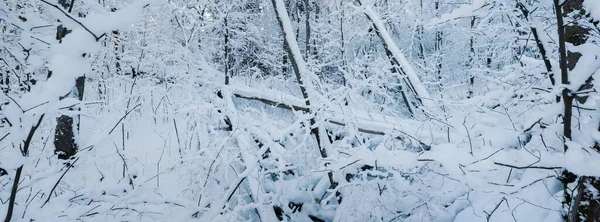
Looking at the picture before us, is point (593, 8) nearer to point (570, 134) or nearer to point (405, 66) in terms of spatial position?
point (570, 134)

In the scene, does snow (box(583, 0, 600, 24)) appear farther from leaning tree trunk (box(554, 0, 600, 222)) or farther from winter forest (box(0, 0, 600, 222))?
leaning tree trunk (box(554, 0, 600, 222))

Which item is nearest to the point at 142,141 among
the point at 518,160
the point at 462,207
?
the point at 462,207

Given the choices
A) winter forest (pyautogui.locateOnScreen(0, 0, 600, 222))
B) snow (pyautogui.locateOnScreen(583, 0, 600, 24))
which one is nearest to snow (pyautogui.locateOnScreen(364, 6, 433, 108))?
winter forest (pyautogui.locateOnScreen(0, 0, 600, 222))

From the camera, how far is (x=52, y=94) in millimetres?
1208

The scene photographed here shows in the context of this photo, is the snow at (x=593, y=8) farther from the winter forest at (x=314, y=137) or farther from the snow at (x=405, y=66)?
the snow at (x=405, y=66)

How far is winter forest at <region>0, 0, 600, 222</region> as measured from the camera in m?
1.75

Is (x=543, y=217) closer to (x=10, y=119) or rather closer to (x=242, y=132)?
(x=242, y=132)

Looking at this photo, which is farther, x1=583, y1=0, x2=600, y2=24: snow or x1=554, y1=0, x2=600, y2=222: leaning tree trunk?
x1=554, y1=0, x2=600, y2=222: leaning tree trunk

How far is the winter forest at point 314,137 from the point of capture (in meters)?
1.75

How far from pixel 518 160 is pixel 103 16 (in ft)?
7.41

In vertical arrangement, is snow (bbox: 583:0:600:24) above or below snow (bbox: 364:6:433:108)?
above

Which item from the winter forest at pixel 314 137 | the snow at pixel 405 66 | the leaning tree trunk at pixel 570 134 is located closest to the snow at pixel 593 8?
the winter forest at pixel 314 137

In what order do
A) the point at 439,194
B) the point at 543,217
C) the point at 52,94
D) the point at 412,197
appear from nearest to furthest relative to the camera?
the point at 52,94 → the point at 543,217 → the point at 439,194 → the point at 412,197

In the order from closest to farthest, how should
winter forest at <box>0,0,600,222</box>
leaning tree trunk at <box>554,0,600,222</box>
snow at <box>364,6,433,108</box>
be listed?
1. winter forest at <box>0,0,600,222</box>
2. leaning tree trunk at <box>554,0,600,222</box>
3. snow at <box>364,6,433,108</box>
